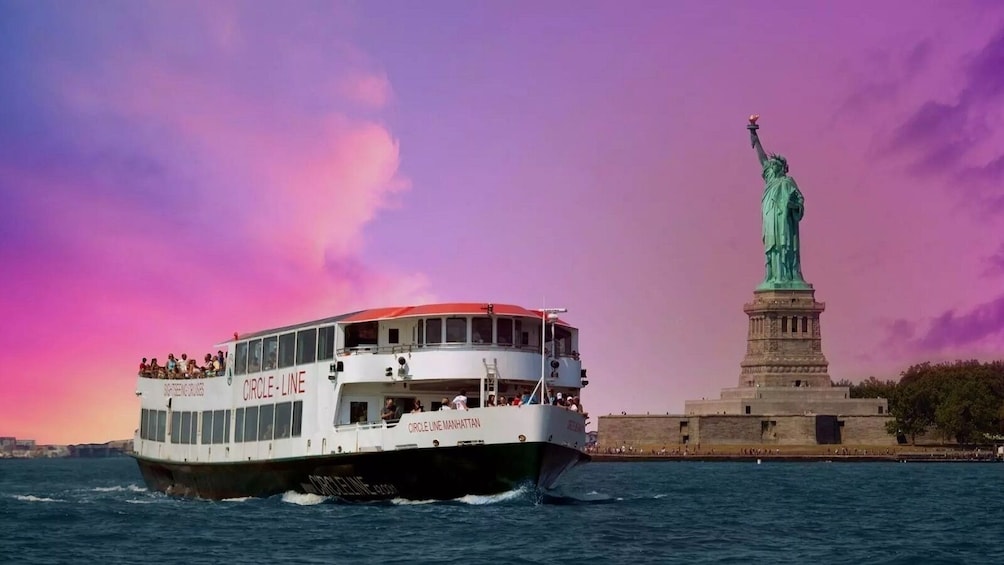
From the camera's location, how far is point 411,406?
175 feet

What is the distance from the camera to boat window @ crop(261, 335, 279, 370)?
57.3 m

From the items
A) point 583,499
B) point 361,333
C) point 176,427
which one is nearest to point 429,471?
point 361,333

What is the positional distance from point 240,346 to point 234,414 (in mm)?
2601

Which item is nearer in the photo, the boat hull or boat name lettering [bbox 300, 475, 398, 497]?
the boat hull

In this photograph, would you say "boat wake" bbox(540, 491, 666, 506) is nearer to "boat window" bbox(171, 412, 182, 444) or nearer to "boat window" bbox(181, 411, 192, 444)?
"boat window" bbox(181, 411, 192, 444)

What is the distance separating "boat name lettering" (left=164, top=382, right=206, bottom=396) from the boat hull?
30.8ft

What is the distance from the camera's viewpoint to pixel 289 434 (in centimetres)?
5528

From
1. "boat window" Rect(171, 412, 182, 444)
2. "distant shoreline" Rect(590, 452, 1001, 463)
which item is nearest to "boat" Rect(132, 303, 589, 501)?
"boat window" Rect(171, 412, 182, 444)

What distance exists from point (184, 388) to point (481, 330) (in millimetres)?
18922

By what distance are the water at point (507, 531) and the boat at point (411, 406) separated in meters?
1.10

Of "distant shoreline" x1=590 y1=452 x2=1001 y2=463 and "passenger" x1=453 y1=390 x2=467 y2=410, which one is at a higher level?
"distant shoreline" x1=590 y1=452 x2=1001 y2=463

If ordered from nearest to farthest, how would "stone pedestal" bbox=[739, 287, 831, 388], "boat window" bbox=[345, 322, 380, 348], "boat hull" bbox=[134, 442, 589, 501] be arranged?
"boat hull" bbox=[134, 442, 589, 501] < "boat window" bbox=[345, 322, 380, 348] < "stone pedestal" bbox=[739, 287, 831, 388]

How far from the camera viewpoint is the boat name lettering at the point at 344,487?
51.0 m

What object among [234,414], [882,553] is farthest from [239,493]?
[882,553]
